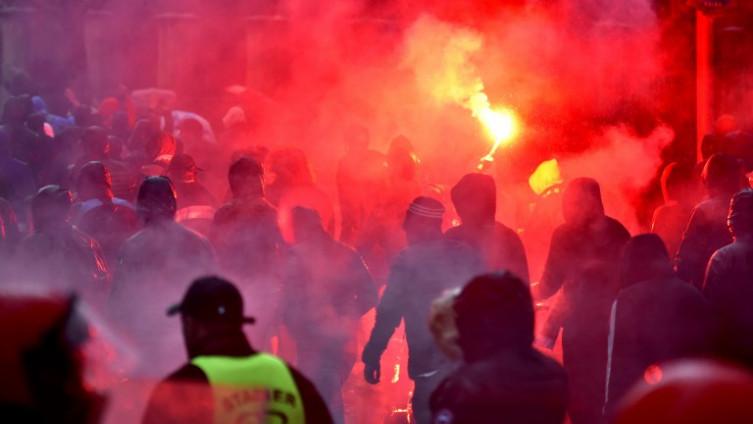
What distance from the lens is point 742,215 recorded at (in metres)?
6.08

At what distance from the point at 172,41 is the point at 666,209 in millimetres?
11726

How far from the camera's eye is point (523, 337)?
366 centimetres

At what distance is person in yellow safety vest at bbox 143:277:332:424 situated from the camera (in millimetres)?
3506

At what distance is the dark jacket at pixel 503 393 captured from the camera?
354cm

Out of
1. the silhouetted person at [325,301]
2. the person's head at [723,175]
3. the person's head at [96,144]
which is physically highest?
the person's head at [96,144]

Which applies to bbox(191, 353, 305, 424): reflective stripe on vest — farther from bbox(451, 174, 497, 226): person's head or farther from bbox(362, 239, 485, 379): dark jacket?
bbox(451, 174, 497, 226): person's head

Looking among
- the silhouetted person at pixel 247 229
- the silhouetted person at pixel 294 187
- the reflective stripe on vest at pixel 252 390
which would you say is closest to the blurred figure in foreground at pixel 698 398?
the reflective stripe on vest at pixel 252 390

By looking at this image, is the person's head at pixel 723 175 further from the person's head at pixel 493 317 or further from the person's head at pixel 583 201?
the person's head at pixel 493 317

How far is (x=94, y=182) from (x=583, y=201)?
10.2 feet

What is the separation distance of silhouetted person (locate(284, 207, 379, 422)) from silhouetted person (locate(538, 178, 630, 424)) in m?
1.18

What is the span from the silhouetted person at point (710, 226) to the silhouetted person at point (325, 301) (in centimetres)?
211

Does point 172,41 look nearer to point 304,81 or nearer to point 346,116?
point 304,81

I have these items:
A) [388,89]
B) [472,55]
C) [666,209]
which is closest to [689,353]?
[666,209]

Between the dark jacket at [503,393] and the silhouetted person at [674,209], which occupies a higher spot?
the silhouetted person at [674,209]
